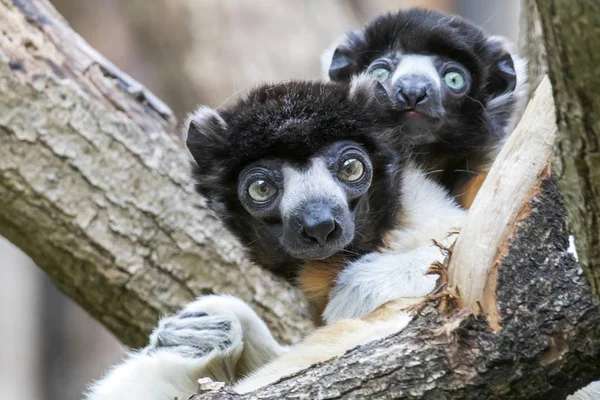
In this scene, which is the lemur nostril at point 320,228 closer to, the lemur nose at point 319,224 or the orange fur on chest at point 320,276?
the lemur nose at point 319,224

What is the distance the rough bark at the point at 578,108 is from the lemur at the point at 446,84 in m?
1.91

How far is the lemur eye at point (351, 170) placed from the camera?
139 inches

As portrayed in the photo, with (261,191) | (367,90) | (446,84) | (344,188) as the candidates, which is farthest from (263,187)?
(446,84)

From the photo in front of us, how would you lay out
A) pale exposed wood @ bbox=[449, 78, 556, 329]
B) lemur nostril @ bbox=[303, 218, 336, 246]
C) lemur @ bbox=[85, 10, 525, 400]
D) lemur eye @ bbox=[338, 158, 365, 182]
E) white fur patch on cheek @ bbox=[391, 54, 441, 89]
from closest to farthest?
pale exposed wood @ bbox=[449, 78, 556, 329] → lemur nostril @ bbox=[303, 218, 336, 246] → lemur @ bbox=[85, 10, 525, 400] → lemur eye @ bbox=[338, 158, 365, 182] → white fur patch on cheek @ bbox=[391, 54, 441, 89]

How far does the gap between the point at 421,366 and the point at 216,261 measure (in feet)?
8.46

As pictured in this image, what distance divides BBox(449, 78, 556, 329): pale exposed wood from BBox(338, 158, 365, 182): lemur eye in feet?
3.02

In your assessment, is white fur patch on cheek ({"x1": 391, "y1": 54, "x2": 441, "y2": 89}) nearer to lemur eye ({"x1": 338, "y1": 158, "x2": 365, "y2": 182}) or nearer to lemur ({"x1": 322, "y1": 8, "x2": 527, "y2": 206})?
lemur ({"x1": 322, "y1": 8, "x2": 527, "y2": 206})

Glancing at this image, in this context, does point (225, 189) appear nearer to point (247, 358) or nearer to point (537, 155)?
point (247, 358)

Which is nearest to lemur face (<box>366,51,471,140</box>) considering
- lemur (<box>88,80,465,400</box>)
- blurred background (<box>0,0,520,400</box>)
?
lemur (<box>88,80,465,400</box>)

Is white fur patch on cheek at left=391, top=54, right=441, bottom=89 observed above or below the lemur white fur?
above

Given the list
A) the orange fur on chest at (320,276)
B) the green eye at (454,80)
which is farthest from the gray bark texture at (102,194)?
the green eye at (454,80)

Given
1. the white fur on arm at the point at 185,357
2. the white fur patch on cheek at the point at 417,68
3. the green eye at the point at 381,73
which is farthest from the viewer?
the green eye at the point at 381,73

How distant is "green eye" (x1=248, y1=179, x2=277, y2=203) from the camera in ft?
11.5

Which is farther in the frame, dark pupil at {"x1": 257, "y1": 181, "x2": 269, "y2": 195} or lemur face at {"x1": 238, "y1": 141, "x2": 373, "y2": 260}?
dark pupil at {"x1": 257, "y1": 181, "x2": 269, "y2": 195}
